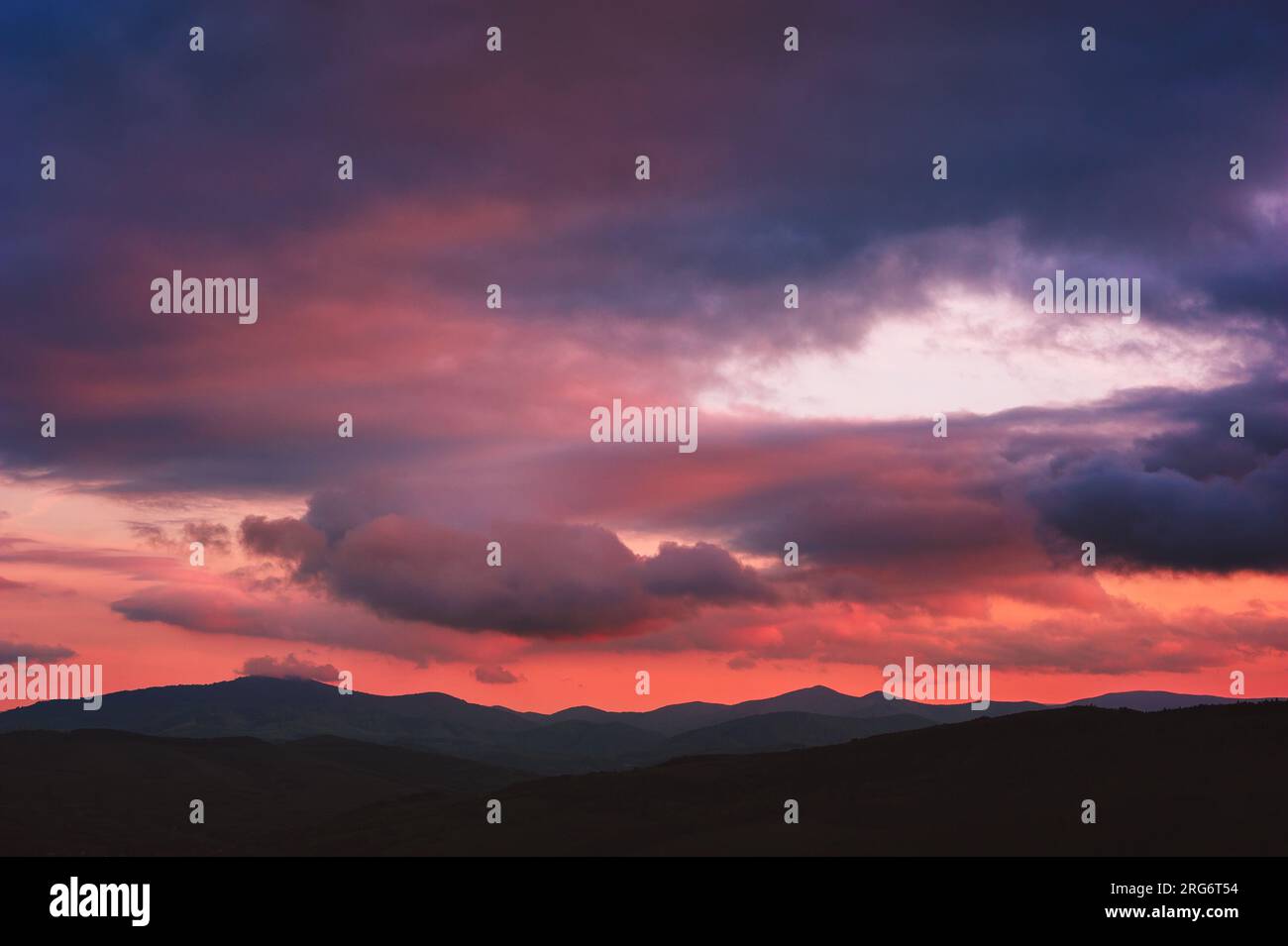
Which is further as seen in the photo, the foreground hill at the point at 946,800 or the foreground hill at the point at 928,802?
the foreground hill at the point at 928,802

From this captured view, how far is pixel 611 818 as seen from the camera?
133375 mm

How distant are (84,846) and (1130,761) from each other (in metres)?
141

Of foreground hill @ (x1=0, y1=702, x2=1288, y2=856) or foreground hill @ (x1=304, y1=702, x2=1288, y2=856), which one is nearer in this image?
foreground hill @ (x1=304, y1=702, x2=1288, y2=856)

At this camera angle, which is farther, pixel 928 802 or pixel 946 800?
pixel 928 802

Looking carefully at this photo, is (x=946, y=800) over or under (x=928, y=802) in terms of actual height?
over
